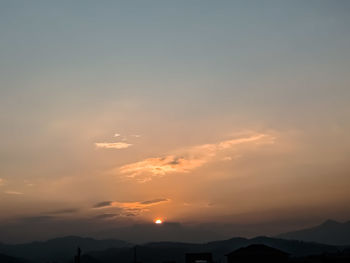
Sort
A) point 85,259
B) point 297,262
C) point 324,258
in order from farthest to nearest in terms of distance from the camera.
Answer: point 85,259 < point 324,258 < point 297,262

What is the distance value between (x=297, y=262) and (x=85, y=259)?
371ft

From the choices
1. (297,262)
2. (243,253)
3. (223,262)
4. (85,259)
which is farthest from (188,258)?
(223,262)

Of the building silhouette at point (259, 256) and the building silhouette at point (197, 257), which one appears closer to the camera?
the building silhouette at point (259, 256)

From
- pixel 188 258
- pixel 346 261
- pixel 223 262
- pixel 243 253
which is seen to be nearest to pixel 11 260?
pixel 223 262

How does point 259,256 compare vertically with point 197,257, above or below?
above

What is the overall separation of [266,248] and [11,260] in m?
143

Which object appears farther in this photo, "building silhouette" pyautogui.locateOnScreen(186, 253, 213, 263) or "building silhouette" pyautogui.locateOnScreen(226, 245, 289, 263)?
"building silhouette" pyautogui.locateOnScreen(186, 253, 213, 263)

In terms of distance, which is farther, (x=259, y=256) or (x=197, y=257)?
(x=197, y=257)

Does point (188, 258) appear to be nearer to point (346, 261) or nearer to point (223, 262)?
point (346, 261)

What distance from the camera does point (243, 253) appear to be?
6925cm

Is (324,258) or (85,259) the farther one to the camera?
(85,259)

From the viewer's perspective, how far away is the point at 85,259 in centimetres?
16100

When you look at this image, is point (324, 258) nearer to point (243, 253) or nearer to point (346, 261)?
point (346, 261)

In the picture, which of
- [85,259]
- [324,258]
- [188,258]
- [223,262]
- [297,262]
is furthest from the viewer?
[223,262]
